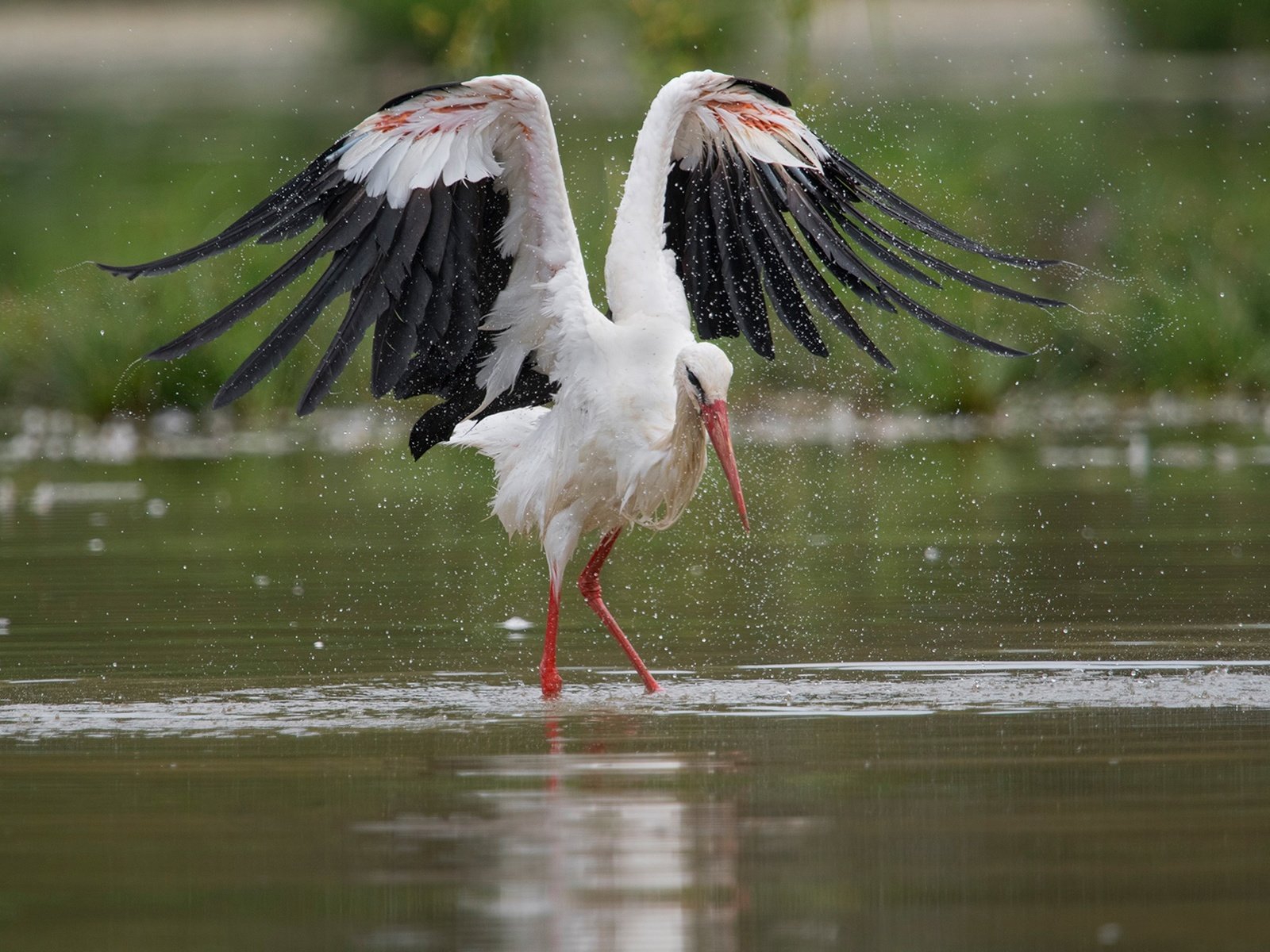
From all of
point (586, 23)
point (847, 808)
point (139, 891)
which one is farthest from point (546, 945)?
point (586, 23)

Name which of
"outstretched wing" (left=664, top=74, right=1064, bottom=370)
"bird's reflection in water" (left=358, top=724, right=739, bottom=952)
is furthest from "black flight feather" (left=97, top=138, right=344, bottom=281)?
"bird's reflection in water" (left=358, top=724, right=739, bottom=952)

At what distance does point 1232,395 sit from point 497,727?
14.0 metres

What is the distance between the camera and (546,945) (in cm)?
438

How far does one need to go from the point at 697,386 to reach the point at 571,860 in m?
3.55

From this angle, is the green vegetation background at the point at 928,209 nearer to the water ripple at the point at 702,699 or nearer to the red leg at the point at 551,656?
the red leg at the point at 551,656

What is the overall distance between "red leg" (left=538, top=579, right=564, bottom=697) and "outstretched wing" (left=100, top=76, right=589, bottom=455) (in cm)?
92

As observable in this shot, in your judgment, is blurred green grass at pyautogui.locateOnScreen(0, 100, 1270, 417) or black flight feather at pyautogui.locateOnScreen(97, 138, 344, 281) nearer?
black flight feather at pyautogui.locateOnScreen(97, 138, 344, 281)

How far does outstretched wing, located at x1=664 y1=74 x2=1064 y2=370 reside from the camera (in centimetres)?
902

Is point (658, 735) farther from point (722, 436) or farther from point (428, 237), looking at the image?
point (428, 237)

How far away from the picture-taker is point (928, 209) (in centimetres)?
1886

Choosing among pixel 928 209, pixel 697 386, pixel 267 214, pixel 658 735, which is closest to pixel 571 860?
pixel 658 735

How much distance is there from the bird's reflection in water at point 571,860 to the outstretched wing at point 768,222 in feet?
10.4

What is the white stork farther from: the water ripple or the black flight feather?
the water ripple

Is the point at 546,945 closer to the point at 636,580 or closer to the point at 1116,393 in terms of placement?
the point at 636,580
